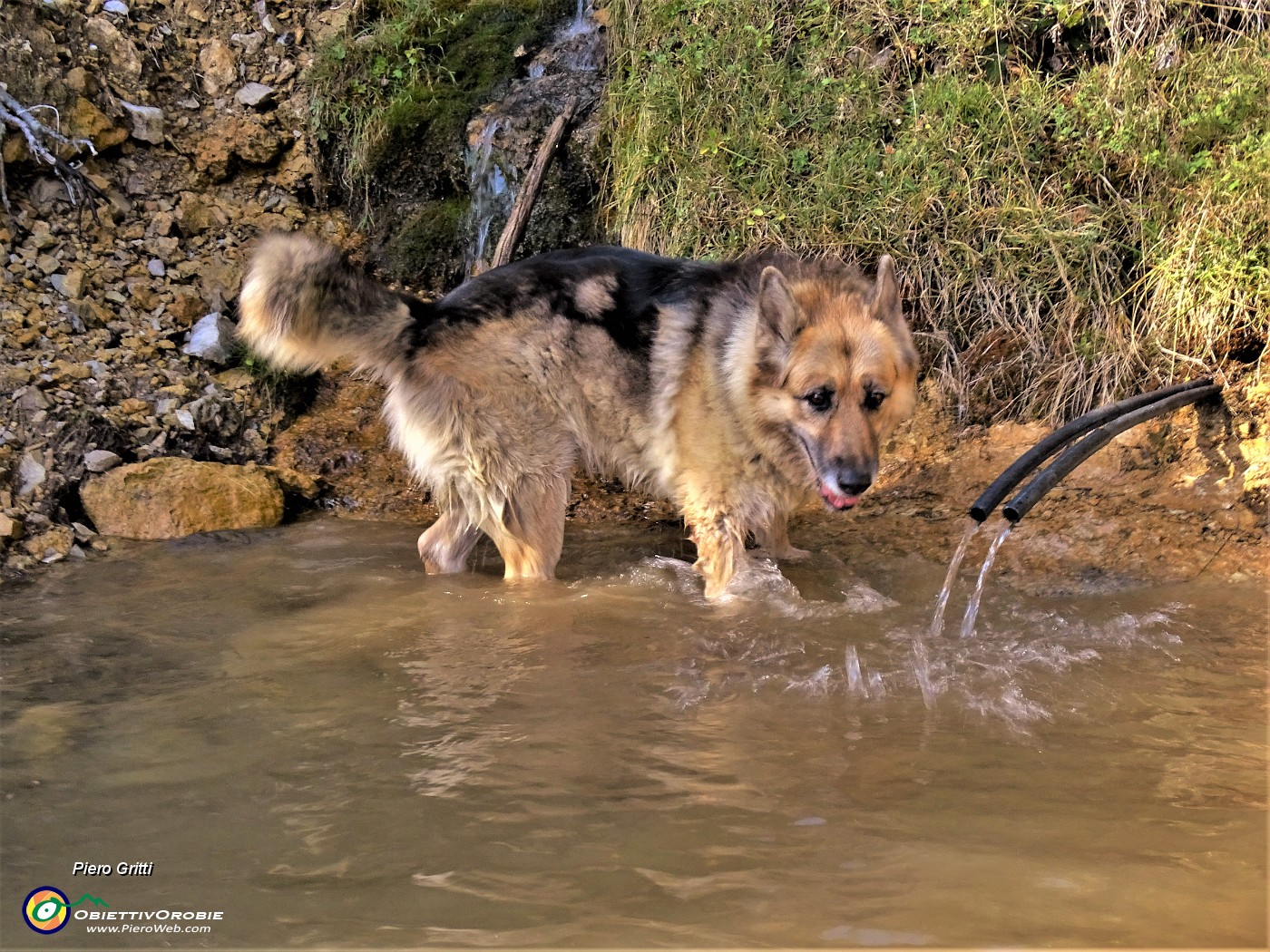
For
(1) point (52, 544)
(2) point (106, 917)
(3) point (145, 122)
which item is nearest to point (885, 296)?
(2) point (106, 917)

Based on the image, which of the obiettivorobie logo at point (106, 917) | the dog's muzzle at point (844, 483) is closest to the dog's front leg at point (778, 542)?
the dog's muzzle at point (844, 483)

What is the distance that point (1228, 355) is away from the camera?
16.5ft

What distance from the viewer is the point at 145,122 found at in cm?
716

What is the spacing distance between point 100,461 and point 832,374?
3877mm

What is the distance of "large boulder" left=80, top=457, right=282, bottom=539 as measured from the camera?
5.21 m

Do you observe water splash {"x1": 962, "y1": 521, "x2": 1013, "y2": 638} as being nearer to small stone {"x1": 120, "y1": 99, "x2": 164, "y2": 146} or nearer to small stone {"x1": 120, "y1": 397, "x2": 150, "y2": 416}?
small stone {"x1": 120, "y1": 397, "x2": 150, "y2": 416}

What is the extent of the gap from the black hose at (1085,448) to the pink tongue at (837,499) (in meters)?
0.60

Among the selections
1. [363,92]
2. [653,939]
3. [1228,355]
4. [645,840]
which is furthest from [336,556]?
[1228,355]

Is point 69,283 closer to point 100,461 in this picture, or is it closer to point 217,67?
point 100,461

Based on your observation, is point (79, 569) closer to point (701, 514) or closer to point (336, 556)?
point (336, 556)

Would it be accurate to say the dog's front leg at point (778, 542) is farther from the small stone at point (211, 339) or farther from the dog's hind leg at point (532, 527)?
the small stone at point (211, 339)

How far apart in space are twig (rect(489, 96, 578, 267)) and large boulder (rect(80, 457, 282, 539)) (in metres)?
2.17

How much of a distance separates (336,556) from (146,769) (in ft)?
7.54

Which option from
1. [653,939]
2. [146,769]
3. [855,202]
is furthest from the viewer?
[855,202]
